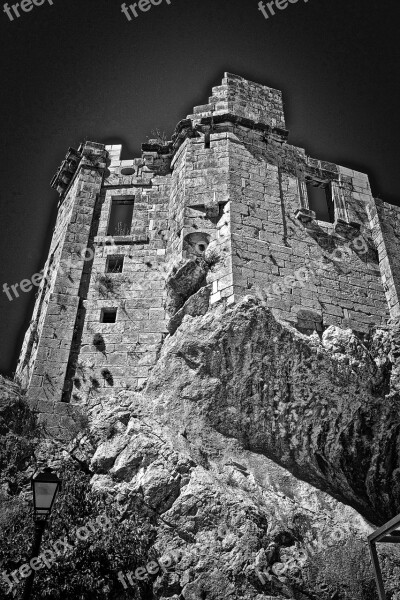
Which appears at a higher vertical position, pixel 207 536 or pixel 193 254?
pixel 193 254

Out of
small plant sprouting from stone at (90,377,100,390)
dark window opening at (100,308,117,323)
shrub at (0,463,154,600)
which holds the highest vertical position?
dark window opening at (100,308,117,323)

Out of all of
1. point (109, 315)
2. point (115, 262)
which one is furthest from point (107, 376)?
point (115, 262)

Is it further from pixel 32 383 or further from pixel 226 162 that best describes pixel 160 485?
pixel 226 162

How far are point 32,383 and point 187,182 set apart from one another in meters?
6.44

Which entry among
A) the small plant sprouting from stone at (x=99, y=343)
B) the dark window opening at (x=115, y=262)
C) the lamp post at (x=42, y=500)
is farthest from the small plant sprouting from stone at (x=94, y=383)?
the lamp post at (x=42, y=500)

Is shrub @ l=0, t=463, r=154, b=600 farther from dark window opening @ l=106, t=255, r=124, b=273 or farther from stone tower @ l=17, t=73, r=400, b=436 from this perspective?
dark window opening @ l=106, t=255, r=124, b=273

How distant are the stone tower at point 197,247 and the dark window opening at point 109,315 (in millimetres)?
25

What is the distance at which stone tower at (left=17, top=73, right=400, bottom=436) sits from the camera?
44.4 ft

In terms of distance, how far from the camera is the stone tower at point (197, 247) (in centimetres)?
1352

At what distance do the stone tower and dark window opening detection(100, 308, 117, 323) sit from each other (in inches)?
1.0

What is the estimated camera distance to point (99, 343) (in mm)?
13961

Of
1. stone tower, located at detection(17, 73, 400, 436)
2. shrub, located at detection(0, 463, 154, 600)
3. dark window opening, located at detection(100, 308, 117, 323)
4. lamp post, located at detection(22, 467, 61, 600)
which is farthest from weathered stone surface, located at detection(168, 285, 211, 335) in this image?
lamp post, located at detection(22, 467, 61, 600)

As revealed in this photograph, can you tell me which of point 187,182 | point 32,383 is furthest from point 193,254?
point 32,383

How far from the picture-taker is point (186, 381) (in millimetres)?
11578
